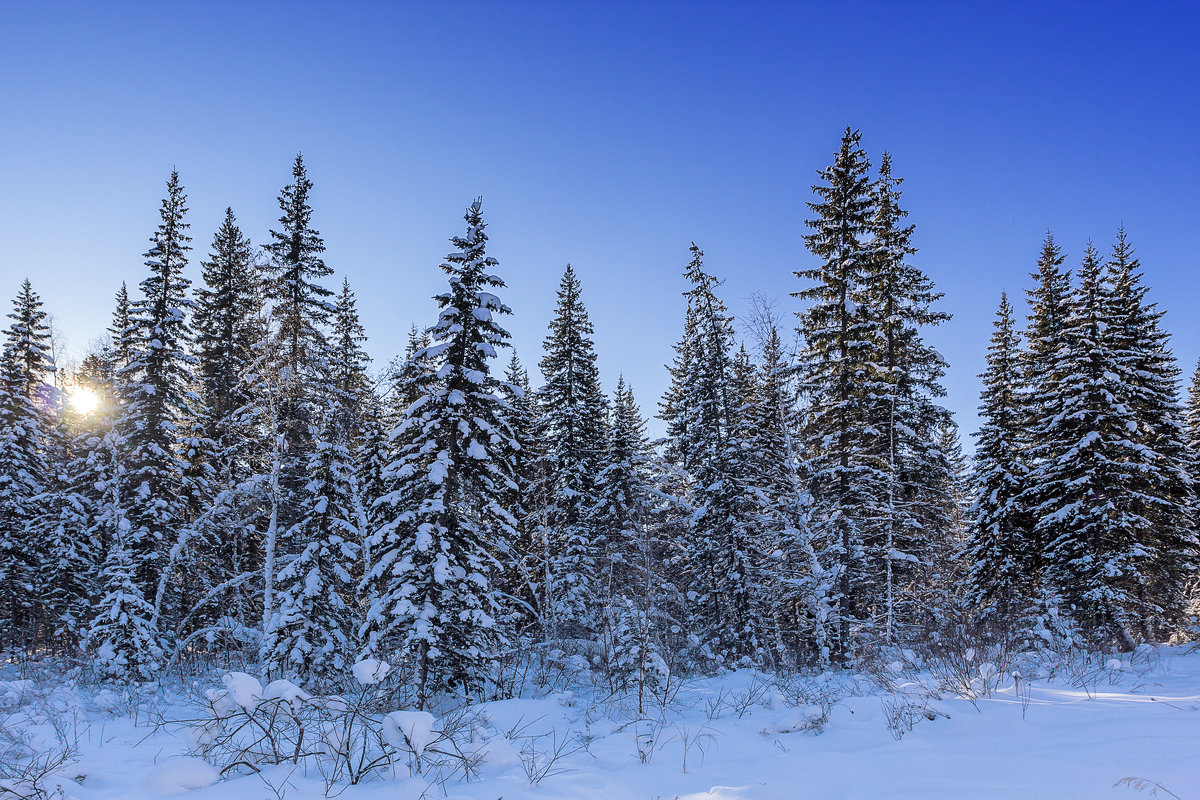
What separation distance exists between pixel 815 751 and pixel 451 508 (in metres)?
10.6

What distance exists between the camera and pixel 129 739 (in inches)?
314

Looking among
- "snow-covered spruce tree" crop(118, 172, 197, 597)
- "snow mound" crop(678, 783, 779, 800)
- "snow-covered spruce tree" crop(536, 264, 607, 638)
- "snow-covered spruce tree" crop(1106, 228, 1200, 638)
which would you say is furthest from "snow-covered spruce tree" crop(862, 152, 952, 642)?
"snow-covered spruce tree" crop(118, 172, 197, 597)

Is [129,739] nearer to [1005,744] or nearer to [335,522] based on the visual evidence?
[335,522]

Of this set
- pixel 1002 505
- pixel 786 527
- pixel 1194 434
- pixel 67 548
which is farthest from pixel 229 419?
pixel 1194 434

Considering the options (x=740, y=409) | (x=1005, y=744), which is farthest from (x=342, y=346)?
(x=1005, y=744)

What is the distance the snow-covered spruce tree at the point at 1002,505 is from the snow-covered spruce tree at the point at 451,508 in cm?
1876

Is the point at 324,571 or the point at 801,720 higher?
the point at 324,571

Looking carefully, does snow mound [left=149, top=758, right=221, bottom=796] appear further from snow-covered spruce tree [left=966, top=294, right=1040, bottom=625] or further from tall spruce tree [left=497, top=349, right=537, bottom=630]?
snow-covered spruce tree [left=966, top=294, right=1040, bottom=625]

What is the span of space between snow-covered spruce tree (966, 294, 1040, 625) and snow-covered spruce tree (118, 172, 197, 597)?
30699 mm

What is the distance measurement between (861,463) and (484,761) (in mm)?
16819

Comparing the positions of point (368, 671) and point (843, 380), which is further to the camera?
point (843, 380)

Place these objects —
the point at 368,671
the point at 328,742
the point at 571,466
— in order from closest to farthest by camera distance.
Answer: the point at 368,671 < the point at 328,742 < the point at 571,466

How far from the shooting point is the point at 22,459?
870 inches

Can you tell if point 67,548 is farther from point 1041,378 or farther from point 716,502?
point 1041,378
